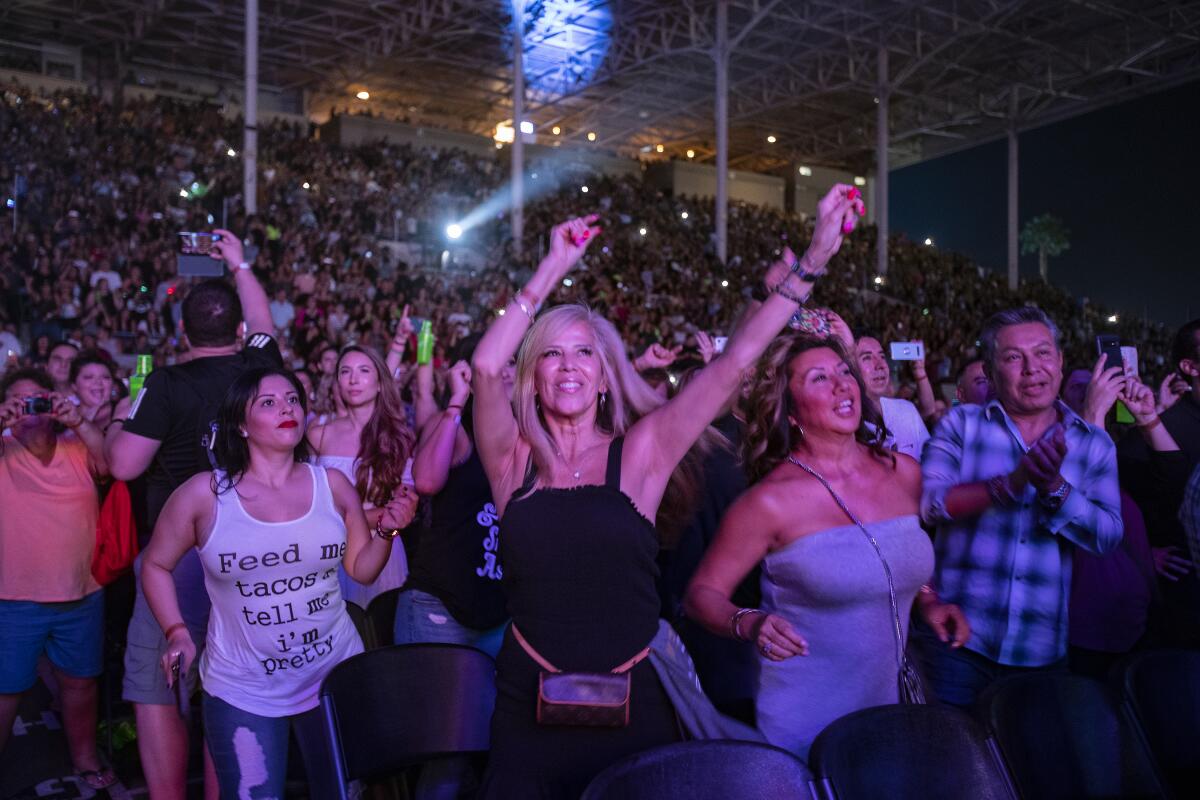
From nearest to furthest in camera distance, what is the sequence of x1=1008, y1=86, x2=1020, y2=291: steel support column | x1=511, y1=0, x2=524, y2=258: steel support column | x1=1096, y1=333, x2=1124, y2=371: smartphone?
x1=1096, y1=333, x2=1124, y2=371: smartphone, x1=511, y1=0, x2=524, y2=258: steel support column, x1=1008, y1=86, x2=1020, y2=291: steel support column

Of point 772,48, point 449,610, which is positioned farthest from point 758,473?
point 772,48

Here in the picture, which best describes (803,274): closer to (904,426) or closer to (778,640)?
(778,640)

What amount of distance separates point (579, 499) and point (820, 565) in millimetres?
593

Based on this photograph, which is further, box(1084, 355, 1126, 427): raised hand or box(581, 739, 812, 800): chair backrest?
box(1084, 355, 1126, 427): raised hand

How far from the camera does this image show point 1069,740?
2.18 metres

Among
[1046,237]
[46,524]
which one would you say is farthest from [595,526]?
[1046,237]

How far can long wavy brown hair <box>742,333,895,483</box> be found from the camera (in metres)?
2.33

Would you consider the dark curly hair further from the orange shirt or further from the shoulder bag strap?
the shoulder bag strap

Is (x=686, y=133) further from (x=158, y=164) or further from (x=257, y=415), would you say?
(x=257, y=415)

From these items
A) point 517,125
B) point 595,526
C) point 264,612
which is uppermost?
point 517,125

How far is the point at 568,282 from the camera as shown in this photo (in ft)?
52.1

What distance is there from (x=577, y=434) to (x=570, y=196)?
23060mm

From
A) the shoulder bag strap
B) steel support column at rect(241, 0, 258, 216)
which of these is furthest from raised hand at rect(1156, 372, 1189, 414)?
steel support column at rect(241, 0, 258, 216)

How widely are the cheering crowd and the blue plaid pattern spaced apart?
2 centimetres
